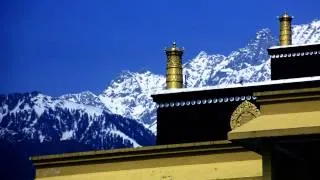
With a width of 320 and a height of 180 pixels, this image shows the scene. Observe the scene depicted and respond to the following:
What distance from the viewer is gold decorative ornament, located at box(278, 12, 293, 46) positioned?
39447mm

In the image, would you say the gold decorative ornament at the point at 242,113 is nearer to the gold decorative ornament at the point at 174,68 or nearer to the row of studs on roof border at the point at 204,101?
the row of studs on roof border at the point at 204,101

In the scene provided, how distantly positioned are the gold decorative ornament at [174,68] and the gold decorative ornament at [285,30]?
13.0ft

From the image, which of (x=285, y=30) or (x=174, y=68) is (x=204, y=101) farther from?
(x=285, y=30)

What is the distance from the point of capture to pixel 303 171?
23188 millimetres

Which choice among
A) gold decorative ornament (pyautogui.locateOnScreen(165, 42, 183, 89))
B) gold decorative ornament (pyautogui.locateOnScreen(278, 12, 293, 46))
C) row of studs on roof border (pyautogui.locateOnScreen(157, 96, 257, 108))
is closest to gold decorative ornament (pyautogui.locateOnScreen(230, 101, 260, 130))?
row of studs on roof border (pyautogui.locateOnScreen(157, 96, 257, 108))

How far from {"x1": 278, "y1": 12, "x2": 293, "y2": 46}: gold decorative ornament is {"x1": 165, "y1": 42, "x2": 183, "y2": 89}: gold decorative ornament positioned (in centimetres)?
396

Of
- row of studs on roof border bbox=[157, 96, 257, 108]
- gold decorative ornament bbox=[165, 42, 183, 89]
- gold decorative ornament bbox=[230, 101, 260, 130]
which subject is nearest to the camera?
gold decorative ornament bbox=[230, 101, 260, 130]

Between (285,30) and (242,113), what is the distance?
10.7 m

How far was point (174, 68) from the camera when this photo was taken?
3731cm

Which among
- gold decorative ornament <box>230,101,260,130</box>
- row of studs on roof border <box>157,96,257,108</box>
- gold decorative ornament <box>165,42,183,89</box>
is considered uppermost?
gold decorative ornament <box>165,42,183,89</box>

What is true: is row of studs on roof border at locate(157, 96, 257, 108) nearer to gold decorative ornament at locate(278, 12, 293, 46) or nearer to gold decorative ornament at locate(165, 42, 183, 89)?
gold decorative ornament at locate(165, 42, 183, 89)

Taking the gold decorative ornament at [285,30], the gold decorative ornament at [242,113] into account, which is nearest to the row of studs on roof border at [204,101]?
the gold decorative ornament at [242,113]

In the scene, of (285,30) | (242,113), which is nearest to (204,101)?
(242,113)

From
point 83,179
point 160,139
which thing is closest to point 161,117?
point 160,139
